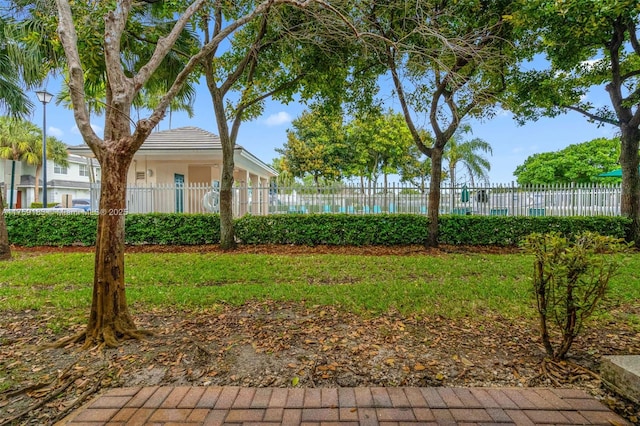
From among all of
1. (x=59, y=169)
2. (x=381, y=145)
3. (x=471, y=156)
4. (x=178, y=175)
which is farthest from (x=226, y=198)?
(x=59, y=169)

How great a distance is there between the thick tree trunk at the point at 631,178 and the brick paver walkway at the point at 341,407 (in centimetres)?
1030

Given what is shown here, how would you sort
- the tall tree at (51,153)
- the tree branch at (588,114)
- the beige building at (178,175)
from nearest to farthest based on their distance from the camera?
the tree branch at (588,114), the beige building at (178,175), the tall tree at (51,153)

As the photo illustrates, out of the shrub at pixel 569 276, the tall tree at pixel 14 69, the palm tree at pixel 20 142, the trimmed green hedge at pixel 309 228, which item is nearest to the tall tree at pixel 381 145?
the trimmed green hedge at pixel 309 228

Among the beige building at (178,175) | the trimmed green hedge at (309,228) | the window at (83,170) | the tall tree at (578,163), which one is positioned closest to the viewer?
the trimmed green hedge at (309,228)

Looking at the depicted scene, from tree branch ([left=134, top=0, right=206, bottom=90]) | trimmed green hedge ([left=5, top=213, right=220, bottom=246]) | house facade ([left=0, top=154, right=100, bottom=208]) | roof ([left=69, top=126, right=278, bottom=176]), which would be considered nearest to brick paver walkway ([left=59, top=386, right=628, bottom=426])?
tree branch ([left=134, top=0, right=206, bottom=90])

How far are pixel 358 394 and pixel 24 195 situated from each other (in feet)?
140

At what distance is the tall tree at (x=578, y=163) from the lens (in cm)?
3306

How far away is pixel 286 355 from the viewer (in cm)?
327

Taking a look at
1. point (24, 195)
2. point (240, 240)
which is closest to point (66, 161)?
point (24, 195)

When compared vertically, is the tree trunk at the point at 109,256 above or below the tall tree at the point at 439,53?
below

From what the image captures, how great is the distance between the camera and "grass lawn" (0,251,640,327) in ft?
15.8

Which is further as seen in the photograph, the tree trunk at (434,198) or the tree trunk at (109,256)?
the tree trunk at (434,198)

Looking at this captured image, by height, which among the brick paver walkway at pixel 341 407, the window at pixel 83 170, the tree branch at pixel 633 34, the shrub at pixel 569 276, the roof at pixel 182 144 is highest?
the window at pixel 83 170

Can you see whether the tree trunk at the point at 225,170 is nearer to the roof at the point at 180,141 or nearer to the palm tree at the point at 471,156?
the roof at the point at 180,141
